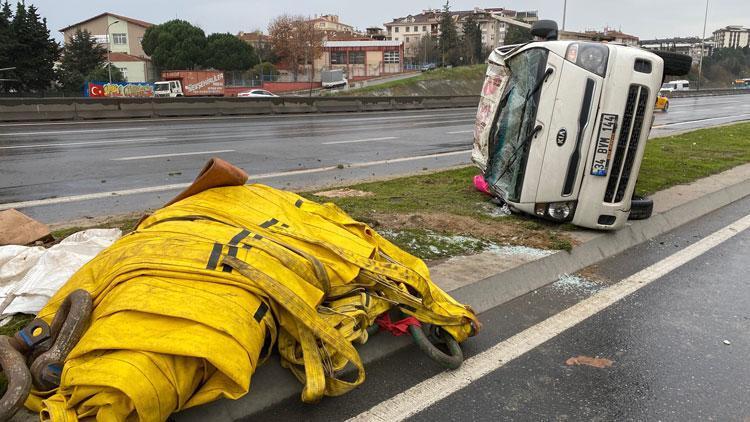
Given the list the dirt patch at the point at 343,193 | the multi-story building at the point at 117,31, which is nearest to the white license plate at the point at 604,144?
the dirt patch at the point at 343,193

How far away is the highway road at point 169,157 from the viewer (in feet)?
24.5

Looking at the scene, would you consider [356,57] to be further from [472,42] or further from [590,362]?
[590,362]

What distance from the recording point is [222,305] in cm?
249

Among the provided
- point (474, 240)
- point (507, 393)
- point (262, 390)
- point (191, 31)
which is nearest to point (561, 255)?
point (474, 240)

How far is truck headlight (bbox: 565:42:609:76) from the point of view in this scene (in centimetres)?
500

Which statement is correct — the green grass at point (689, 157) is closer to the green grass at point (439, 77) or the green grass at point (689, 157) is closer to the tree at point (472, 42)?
the green grass at point (439, 77)

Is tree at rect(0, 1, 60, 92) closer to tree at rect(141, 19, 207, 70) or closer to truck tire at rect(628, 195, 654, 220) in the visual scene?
tree at rect(141, 19, 207, 70)

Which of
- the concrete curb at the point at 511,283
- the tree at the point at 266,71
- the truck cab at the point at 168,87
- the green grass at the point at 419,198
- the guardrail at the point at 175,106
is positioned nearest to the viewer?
the concrete curb at the point at 511,283

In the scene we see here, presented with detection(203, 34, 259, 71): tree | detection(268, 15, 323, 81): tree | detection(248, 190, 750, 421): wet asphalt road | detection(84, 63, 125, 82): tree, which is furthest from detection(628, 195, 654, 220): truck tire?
detection(268, 15, 323, 81): tree

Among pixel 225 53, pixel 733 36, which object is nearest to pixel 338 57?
pixel 225 53

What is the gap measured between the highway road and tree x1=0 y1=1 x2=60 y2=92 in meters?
41.1

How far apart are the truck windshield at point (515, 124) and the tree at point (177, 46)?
2966 inches

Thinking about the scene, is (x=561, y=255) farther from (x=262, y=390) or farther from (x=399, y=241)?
(x=262, y=390)

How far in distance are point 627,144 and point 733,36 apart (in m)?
207
